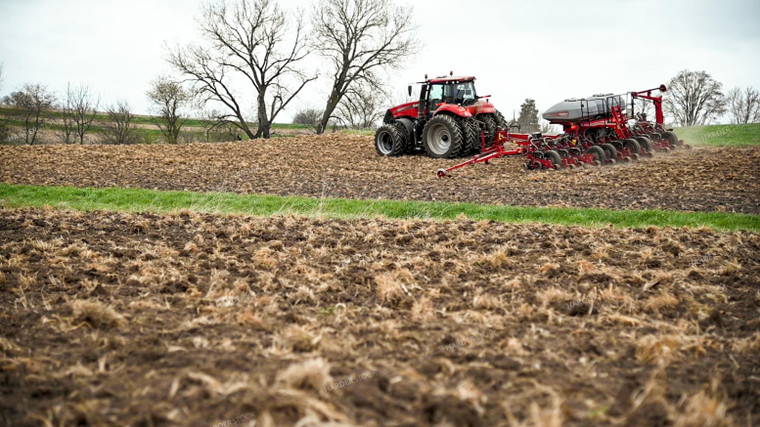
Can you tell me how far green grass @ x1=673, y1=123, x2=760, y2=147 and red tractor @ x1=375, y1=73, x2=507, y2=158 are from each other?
9.48 meters

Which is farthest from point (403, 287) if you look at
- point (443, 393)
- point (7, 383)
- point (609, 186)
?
point (609, 186)

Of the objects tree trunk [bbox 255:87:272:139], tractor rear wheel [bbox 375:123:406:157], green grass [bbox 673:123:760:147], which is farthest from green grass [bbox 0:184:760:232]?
tree trunk [bbox 255:87:272:139]

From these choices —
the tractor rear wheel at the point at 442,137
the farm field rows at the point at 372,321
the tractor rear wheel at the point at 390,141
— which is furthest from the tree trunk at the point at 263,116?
the farm field rows at the point at 372,321

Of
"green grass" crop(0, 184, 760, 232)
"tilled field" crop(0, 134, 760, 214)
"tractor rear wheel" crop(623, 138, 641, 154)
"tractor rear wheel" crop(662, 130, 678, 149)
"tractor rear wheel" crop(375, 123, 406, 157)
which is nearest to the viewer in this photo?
"green grass" crop(0, 184, 760, 232)

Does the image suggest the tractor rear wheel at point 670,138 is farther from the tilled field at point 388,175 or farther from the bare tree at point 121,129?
the bare tree at point 121,129

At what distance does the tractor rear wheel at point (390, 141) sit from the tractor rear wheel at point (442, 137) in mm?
1062

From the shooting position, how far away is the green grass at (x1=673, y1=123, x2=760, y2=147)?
22.5m

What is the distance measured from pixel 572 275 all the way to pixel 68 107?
46984 millimetres

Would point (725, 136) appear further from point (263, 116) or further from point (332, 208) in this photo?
point (263, 116)

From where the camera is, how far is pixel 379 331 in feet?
12.7

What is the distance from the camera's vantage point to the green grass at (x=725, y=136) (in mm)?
22484

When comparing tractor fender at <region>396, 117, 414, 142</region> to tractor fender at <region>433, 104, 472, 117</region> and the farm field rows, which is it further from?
the farm field rows

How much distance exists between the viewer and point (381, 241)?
723 cm

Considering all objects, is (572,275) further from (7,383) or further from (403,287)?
(7,383)
